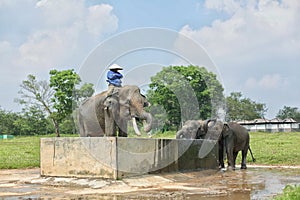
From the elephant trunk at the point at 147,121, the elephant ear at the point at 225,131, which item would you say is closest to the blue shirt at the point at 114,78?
the elephant trunk at the point at 147,121

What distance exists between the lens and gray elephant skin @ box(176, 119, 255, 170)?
1529 centimetres

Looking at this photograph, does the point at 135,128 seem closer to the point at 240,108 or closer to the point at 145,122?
the point at 145,122

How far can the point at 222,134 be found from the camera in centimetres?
1541

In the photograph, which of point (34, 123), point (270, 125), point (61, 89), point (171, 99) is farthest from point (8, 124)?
point (171, 99)

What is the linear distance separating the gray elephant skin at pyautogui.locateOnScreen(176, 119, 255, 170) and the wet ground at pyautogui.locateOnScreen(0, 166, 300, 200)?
328cm

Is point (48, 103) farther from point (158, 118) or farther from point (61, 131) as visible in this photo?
point (158, 118)

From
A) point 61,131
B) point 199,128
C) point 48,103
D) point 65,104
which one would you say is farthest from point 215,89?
point 61,131

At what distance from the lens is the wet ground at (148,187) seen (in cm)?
840

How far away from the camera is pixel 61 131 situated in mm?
67562

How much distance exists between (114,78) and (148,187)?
3.13 metres

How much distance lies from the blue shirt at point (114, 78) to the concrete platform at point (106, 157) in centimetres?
169

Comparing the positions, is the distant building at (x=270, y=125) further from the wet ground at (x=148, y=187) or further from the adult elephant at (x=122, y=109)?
the adult elephant at (x=122, y=109)

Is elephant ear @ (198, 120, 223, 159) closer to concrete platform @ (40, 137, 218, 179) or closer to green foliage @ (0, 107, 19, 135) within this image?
concrete platform @ (40, 137, 218, 179)

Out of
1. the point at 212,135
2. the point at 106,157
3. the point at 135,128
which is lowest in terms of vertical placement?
the point at 106,157
